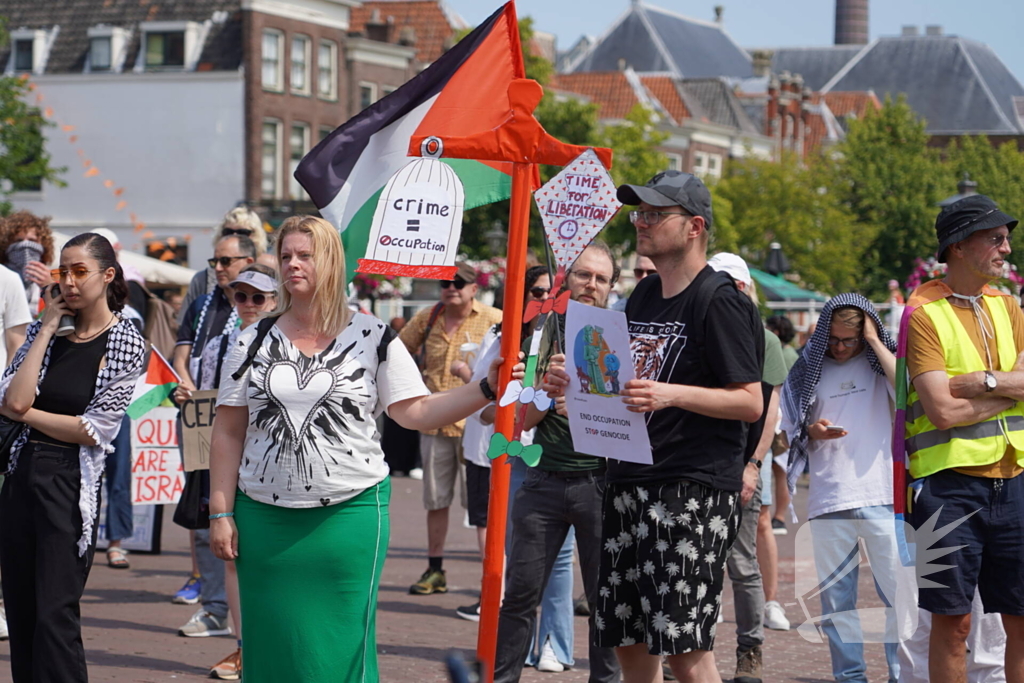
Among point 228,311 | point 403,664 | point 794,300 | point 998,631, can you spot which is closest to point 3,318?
point 228,311

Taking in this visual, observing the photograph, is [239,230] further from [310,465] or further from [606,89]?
[606,89]

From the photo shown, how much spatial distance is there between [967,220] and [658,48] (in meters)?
61.4

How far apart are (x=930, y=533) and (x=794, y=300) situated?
2534cm

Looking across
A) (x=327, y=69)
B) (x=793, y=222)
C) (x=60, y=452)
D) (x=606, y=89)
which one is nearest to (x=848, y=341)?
(x=60, y=452)

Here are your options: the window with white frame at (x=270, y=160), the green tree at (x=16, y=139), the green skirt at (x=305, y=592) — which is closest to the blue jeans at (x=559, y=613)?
the green skirt at (x=305, y=592)

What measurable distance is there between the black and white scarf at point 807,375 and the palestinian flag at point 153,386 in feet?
9.89

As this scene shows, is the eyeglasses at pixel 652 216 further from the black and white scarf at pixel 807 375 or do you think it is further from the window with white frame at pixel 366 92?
the window with white frame at pixel 366 92

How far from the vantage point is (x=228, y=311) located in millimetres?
7344

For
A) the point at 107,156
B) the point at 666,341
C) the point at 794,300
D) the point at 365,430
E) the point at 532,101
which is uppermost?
the point at 107,156

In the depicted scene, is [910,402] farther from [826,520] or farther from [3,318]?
[3,318]

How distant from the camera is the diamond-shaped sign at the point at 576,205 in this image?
4.68 m

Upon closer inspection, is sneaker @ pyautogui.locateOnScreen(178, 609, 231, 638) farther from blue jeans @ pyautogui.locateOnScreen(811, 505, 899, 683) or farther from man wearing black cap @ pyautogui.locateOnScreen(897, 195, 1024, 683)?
man wearing black cap @ pyautogui.locateOnScreen(897, 195, 1024, 683)

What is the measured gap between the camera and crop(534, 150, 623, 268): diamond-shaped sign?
15.4 feet

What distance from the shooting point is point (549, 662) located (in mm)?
6867
